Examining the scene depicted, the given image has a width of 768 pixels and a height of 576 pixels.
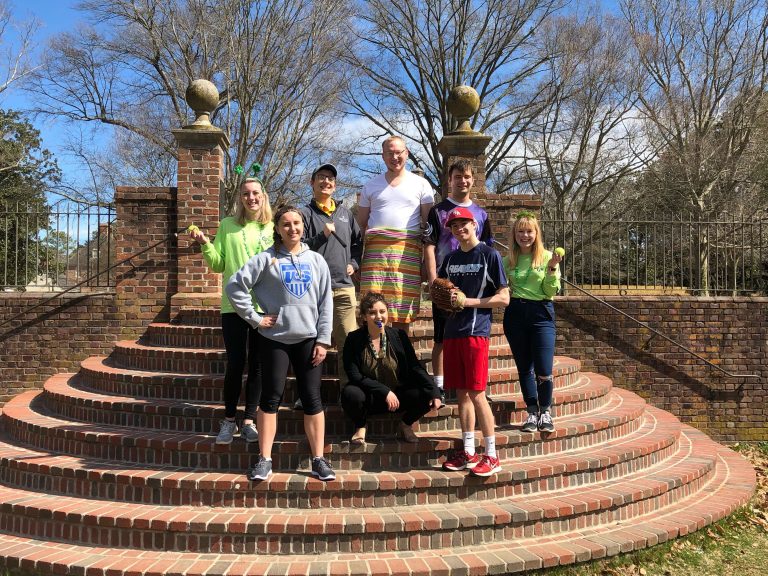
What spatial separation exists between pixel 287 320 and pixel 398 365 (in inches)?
34.1

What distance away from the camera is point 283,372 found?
366 centimetres

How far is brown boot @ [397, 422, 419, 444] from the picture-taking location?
13.5ft

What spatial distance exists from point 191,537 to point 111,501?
784mm

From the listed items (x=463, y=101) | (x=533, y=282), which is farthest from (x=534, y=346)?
(x=463, y=101)

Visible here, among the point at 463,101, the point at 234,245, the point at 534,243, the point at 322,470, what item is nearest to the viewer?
the point at 322,470

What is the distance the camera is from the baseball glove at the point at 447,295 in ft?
12.4

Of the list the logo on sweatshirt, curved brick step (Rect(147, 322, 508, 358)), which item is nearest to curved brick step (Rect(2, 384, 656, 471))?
the logo on sweatshirt

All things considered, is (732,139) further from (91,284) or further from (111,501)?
(111,501)

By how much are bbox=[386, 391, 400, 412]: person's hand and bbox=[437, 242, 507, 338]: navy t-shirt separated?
54cm

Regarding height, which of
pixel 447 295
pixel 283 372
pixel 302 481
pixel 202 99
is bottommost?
pixel 302 481

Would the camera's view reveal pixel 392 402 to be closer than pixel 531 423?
Yes

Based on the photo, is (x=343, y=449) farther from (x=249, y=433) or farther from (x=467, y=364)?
(x=467, y=364)

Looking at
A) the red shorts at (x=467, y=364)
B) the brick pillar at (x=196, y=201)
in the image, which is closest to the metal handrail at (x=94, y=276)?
the brick pillar at (x=196, y=201)

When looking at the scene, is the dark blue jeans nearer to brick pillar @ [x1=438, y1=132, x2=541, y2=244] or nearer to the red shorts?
the red shorts
